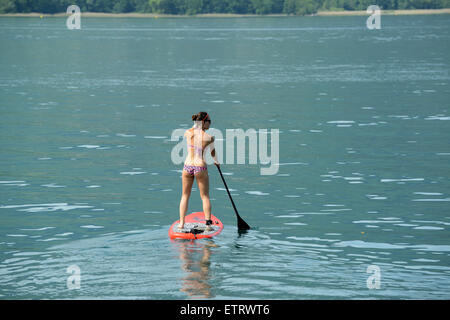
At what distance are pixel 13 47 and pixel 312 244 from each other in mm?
98710

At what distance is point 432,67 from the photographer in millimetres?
72312

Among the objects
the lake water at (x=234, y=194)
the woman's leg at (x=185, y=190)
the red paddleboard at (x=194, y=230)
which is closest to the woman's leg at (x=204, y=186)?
the woman's leg at (x=185, y=190)

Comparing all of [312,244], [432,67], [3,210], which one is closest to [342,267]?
[312,244]

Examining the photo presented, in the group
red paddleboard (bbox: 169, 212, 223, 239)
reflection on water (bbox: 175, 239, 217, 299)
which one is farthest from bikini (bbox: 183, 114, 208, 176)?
reflection on water (bbox: 175, 239, 217, 299)

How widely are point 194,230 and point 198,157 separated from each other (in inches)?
56.6

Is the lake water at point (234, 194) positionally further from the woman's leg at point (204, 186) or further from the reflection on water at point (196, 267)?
the woman's leg at point (204, 186)

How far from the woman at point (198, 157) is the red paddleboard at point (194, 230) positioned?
150 mm

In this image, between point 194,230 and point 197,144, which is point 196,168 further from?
point 194,230

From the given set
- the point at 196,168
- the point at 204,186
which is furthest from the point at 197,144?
the point at 204,186

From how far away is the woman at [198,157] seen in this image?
15672mm

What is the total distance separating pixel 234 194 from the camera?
2194 cm

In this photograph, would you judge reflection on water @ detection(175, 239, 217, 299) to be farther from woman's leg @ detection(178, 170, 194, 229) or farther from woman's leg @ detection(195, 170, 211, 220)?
woman's leg @ detection(195, 170, 211, 220)

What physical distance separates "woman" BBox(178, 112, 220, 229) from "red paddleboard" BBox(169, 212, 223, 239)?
15 cm

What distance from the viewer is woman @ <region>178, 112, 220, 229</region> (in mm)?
15672
